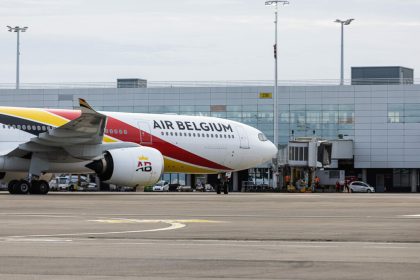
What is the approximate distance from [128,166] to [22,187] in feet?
15.1

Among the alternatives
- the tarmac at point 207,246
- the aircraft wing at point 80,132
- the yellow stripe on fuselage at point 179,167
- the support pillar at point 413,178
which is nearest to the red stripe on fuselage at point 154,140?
the yellow stripe on fuselage at point 179,167

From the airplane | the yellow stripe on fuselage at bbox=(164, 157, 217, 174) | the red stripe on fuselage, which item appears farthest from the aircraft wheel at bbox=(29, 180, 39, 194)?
the yellow stripe on fuselage at bbox=(164, 157, 217, 174)

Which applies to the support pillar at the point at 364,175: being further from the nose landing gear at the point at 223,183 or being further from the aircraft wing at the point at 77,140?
the aircraft wing at the point at 77,140

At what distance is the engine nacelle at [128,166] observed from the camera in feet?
144

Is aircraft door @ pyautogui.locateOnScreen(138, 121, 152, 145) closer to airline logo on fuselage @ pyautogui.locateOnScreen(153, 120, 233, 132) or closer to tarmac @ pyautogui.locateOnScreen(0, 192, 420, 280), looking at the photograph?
airline logo on fuselage @ pyautogui.locateOnScreen(153, 120, 233, 132)

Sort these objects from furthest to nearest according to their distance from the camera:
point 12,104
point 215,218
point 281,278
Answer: point 12,104 → point 215,218 → point 281,278

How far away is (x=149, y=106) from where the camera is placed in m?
97.8

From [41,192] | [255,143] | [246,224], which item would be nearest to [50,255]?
[246,224]

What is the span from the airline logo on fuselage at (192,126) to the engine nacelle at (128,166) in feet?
12.0

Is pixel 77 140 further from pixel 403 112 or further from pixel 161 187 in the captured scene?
pixel 403 112

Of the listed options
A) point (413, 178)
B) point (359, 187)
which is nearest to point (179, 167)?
point (359, 187)

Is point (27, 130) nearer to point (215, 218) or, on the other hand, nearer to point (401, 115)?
point (215, 218)

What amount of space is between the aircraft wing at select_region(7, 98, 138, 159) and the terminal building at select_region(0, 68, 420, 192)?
4758 cm

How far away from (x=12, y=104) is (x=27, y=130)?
5589cm
